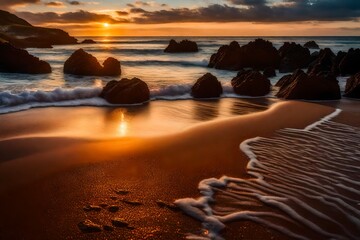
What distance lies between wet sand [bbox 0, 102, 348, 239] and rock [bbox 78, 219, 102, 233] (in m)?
0.07

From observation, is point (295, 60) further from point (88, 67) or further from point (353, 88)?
point (88, 67)

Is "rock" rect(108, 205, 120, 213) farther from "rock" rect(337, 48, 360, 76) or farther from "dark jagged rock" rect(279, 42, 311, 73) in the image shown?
"dark jagged rock" rect(279, 42, 311, 73)

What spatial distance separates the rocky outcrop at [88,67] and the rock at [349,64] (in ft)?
48.2

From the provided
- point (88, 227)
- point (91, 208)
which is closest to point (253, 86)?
point (91, 208)

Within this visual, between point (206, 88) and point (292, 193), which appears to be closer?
point (292, 193)

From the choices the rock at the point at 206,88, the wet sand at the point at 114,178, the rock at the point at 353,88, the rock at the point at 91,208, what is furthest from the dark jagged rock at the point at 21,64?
the rock at the point at 91,208

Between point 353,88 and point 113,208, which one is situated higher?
point 353,88

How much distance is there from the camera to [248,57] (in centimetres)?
3297

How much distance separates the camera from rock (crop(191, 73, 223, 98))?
13930mm

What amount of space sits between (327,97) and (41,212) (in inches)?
475

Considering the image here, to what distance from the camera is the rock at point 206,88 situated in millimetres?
13930

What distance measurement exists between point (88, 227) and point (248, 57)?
102 feet

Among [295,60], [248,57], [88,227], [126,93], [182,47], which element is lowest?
[88,227]

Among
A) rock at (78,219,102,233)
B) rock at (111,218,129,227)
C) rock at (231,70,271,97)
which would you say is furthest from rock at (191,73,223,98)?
rock at (78,219,102,233)
